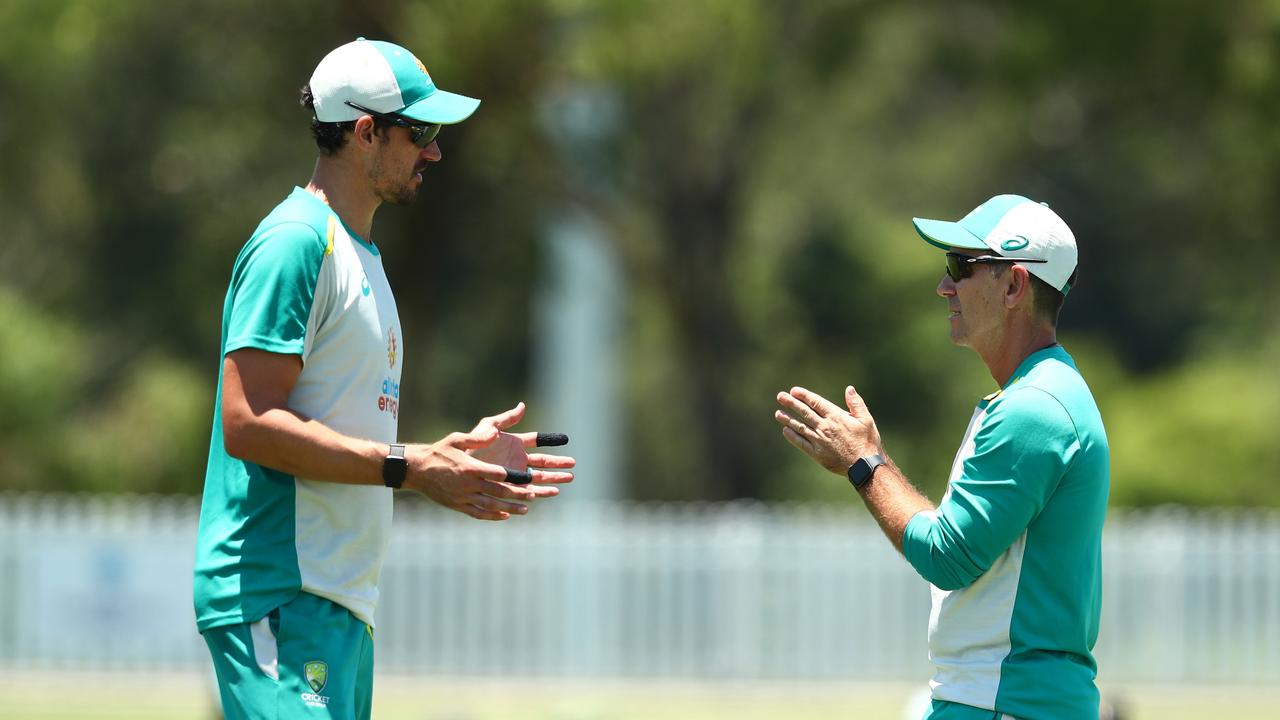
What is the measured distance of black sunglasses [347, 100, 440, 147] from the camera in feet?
13.8

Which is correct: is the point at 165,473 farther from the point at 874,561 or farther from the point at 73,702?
the point at 874,561

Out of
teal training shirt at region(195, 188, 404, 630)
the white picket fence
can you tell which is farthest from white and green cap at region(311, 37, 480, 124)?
the white picket fence

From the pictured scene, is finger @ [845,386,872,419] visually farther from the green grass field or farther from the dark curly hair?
the green grass field

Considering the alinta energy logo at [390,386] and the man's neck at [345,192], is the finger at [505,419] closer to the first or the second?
the alinta energy logo at [390,386]

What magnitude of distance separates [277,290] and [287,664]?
2.89 ft

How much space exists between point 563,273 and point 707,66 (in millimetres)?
3797

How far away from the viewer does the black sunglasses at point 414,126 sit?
13.8 feet

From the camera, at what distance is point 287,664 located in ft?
12.9

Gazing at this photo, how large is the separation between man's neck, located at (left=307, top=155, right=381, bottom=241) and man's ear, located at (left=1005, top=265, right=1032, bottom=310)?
165 centimetres

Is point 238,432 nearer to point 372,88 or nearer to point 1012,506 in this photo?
point 372,88

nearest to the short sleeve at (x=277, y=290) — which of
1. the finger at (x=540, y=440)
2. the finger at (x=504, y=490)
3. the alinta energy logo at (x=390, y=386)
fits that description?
the alinta energy logo at (x=390, y=386)

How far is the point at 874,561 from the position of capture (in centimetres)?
1678

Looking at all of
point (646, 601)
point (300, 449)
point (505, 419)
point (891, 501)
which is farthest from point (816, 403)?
point (646, 601)

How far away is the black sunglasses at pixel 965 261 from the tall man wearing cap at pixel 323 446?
1.15 m
